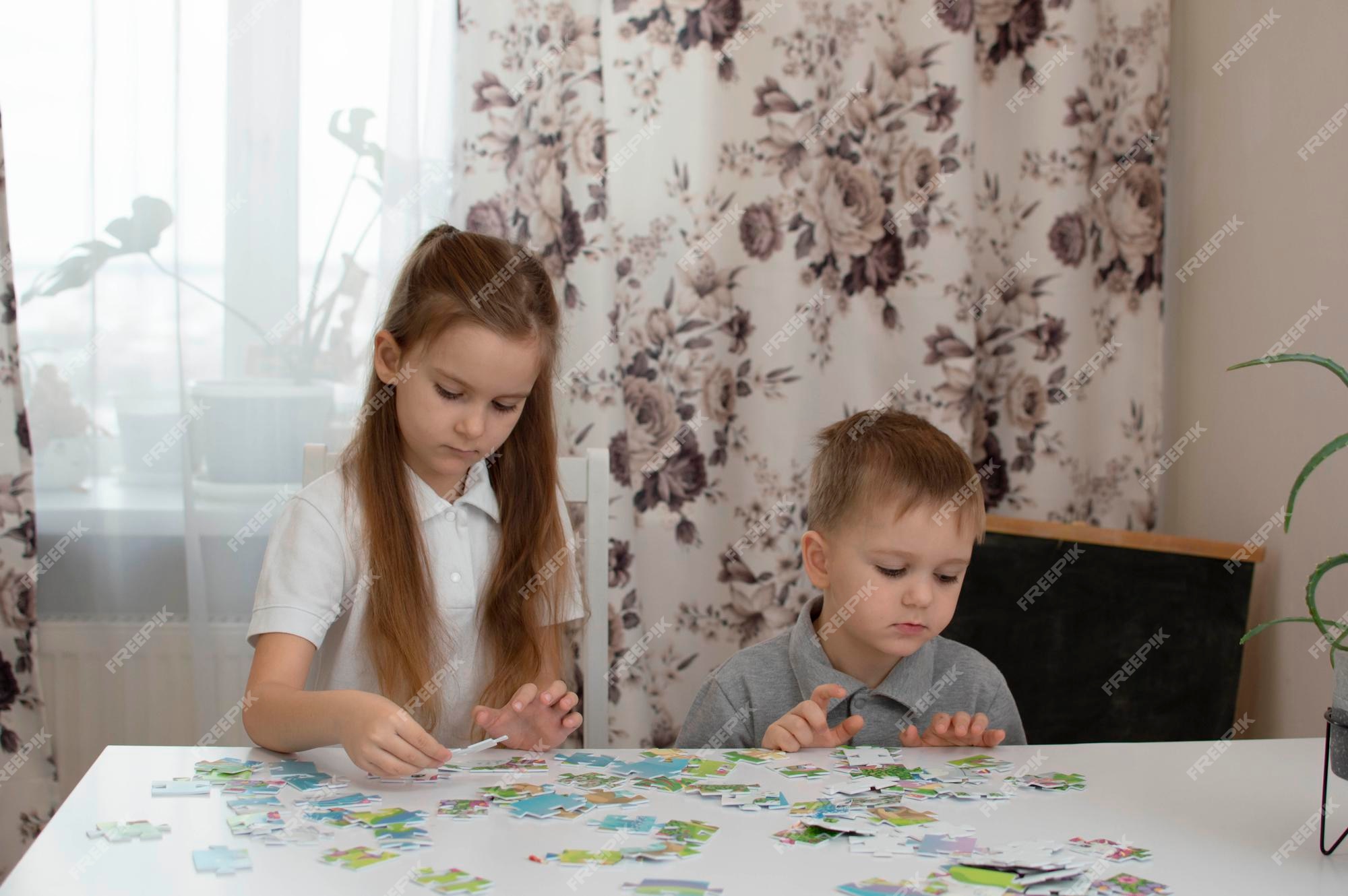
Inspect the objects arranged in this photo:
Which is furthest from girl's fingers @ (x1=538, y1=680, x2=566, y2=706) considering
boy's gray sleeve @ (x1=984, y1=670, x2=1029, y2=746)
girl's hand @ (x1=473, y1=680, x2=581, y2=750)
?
boy's gray sleeve @ (x1=984, y1=670, x2=1029, y2=746)

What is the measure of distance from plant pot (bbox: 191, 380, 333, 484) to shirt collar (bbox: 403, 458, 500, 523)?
28.0 inches

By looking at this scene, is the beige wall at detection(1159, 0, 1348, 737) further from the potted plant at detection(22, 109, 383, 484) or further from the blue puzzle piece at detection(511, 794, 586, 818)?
the potted plant at detection(22, 109, 383, 484)

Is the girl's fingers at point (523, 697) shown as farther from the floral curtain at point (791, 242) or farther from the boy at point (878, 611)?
the floral curtain at point (791, 242)

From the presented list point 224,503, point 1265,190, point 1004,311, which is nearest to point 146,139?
point 224,503

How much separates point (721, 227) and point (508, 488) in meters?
0.85

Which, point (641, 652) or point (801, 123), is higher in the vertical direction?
point (801, 123)

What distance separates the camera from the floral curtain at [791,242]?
86.5 inches

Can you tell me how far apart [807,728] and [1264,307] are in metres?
1.23

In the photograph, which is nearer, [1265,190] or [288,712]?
[288,712]

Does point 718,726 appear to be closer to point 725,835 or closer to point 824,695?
point 824,695

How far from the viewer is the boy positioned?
56.1 inches

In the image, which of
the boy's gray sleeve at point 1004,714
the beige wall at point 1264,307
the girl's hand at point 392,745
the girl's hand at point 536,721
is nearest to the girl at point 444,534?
the girl's hand at point 536,721

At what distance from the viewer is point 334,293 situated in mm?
2221

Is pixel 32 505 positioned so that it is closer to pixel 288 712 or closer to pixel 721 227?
pixel 288 712
